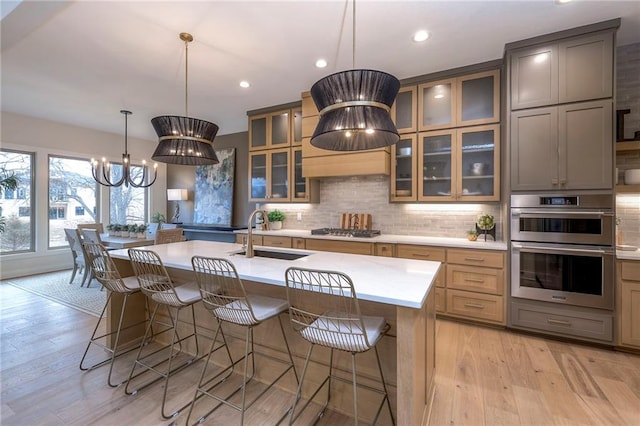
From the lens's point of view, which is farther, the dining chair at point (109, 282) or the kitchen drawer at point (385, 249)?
the kitchen drawer at point (385, 249)

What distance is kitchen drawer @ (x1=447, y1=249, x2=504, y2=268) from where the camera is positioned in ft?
9.71

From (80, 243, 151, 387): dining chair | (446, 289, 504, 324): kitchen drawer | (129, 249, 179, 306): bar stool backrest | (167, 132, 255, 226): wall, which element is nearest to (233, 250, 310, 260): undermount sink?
(129, 249, 179, 306): bar stool backrest

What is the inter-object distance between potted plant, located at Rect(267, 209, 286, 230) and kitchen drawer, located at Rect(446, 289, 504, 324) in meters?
2.83

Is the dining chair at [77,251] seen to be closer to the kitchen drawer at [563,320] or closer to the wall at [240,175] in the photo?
the wall at [240,175]

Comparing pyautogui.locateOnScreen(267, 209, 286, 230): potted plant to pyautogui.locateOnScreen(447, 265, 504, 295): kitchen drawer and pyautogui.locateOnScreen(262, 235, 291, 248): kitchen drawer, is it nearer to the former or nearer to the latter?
pyautogui.locateOnScreen(262, 235, 291, 248): kitchen drawer

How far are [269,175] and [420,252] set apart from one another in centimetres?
270

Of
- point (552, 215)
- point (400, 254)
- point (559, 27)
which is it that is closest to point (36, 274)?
point (400, 254)

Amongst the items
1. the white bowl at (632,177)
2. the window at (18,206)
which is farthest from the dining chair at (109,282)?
the white bowl at (632,177)

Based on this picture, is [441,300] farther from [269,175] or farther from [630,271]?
[269,175]

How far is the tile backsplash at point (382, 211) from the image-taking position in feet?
11.9

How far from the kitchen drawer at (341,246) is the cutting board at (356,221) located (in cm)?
56

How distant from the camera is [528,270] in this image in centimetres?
283

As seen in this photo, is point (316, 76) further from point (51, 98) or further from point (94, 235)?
point (51, 98)

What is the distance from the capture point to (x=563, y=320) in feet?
8.89
